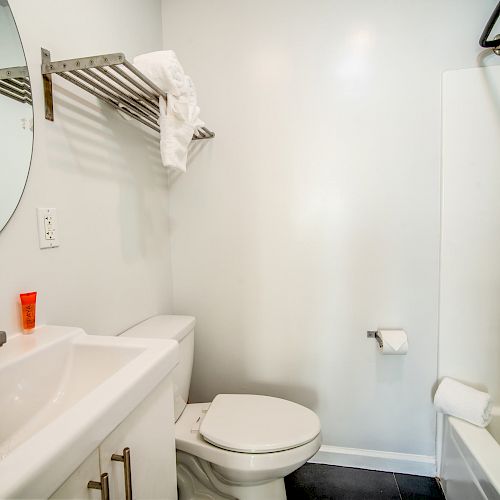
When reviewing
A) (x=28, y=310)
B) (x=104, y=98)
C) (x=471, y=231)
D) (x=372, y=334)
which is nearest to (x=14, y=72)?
(x=104, y=98)

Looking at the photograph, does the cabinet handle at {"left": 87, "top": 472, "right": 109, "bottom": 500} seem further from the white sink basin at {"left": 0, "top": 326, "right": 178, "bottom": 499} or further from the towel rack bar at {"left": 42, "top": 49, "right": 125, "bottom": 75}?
the towel rack bar at {"left": 42, "top": 49, "right": 125, "bottom": 75}

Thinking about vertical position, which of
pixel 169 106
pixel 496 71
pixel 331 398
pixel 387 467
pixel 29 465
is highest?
pixel 496 71

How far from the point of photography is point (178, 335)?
4.22 feet

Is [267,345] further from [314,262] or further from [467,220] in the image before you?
[467,220]

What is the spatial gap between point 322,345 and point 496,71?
1.41 meters

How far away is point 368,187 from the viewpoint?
146cm

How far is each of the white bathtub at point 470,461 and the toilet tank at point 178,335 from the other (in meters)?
1.12

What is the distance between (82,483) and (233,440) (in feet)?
2.22

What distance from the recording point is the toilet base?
46.1 inches

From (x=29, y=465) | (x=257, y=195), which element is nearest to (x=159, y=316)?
(x=257, y=195)

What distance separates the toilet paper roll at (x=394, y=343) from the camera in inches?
54.6

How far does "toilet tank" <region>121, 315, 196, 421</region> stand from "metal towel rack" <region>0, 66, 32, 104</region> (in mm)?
866

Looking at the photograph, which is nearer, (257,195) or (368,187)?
(368,187)

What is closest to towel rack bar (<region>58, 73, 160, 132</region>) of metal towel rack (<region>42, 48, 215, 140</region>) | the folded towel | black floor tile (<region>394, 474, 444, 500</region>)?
metal towel rack (<region>42, 48, 215, 140</region>)
